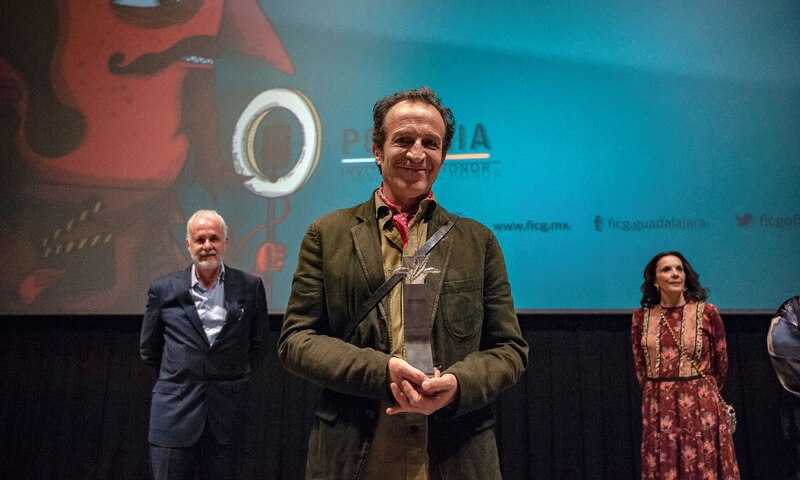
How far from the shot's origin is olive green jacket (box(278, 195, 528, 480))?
1.02m

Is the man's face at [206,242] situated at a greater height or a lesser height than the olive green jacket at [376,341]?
greater

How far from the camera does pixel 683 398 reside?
2998 mm

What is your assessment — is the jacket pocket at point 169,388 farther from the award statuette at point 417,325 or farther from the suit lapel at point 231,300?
the award statuette at point 417,325

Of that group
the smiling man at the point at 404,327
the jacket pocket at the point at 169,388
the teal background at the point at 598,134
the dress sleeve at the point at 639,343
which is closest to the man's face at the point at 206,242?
the jacket pocket at the point at 169,388

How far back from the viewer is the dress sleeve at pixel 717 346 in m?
3.07

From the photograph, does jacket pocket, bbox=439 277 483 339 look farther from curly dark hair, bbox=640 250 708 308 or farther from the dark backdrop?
the dark backdrop

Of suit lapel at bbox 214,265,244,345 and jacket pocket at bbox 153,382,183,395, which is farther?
suit lapel at bbox 214,265,244,345

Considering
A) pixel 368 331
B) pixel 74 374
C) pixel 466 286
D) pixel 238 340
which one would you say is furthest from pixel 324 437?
pixel 74 374

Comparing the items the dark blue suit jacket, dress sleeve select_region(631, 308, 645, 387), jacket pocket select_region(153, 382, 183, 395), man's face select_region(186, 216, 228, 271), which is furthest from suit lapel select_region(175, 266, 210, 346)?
dress sleeve select_region(631, 308, 645, 387)

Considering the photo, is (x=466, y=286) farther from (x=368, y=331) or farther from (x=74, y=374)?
(x=74, y=374)

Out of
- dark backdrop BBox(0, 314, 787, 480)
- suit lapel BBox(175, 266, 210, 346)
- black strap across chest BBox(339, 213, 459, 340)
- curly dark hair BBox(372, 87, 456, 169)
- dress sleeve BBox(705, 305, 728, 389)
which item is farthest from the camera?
dark backdrop BBox(0, 314, 787, 480)

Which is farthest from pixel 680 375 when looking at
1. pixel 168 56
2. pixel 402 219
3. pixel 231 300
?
pixel 168 56

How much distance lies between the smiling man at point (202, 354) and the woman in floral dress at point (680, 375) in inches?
77.4

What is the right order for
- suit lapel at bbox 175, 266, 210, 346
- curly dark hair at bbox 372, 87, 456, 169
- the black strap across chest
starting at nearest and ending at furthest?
the black strap across chest
curly dark hair at bbox 372, 87, 456, 169
suit lapel at bbox 175, 266, 210, 346
